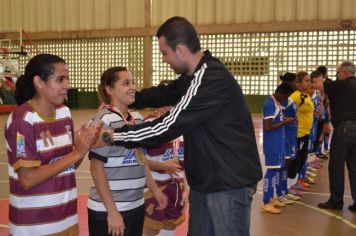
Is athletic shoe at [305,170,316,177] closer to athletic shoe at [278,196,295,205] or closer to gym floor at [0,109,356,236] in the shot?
gym floor at [0,109,356,236]

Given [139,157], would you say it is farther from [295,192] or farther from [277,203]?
[295,192]

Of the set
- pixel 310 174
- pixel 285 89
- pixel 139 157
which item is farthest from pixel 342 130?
pixel 139 157

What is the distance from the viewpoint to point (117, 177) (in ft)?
9.16

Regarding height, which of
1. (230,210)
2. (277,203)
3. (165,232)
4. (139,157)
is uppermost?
(139,157)

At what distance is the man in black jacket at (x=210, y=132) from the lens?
2.38 m

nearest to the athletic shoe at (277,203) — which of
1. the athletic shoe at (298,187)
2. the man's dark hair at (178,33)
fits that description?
the athletic shoe at (298,187)

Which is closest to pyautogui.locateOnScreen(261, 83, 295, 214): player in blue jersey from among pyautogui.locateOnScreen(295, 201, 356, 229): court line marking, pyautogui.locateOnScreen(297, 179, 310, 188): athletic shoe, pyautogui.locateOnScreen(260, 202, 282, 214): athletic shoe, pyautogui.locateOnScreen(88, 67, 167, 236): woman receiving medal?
pyautogui.locateOnScreen(260, 202, 282, 214): athletic shoe

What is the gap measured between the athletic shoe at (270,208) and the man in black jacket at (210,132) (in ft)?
11.0

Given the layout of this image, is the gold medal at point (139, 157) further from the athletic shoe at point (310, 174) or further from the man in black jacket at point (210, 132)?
the athletic shoe at point (310, 174)

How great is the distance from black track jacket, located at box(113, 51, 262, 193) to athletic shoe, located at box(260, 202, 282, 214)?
3.42 meters

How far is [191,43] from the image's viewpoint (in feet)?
8.01

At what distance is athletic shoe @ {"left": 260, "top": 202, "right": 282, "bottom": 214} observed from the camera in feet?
18.8

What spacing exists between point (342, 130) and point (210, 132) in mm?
3922

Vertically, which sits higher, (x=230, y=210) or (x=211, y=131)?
(x=211, y=131)
